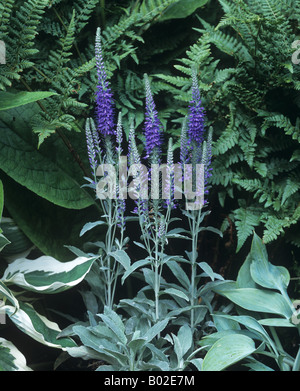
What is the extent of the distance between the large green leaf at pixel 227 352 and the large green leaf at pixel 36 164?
30.8 inches

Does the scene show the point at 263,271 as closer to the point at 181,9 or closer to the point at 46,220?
the point at 46,220

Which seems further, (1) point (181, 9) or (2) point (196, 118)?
(1) point (181, 9)

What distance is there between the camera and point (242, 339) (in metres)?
1.63

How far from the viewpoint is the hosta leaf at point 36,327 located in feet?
5.55

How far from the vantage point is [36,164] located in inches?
75.5

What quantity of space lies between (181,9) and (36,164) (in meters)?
0.91

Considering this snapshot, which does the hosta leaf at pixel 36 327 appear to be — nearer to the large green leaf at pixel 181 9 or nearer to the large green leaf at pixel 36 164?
the large green leaf at pixel 36 164

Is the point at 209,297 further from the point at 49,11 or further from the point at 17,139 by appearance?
the point at 49,11

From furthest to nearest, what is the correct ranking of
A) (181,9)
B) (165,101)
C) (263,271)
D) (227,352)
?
(165,101) → (181,9) → (263,271) → (227,352)

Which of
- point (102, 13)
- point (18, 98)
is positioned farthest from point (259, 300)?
point (102, 13)

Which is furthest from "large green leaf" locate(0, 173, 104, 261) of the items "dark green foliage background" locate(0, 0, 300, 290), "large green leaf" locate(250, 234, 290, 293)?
"large green leaf" locate(250, 234, 290, 293)

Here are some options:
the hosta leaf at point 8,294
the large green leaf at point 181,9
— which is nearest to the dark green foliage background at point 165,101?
the large green leaf at point 181,9
